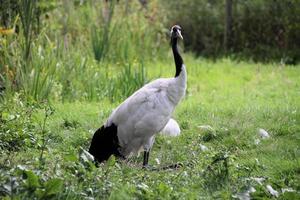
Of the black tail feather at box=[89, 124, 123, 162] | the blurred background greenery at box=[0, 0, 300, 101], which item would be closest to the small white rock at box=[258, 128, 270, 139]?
the black tail feather at box=[89, 124, 123, 162]

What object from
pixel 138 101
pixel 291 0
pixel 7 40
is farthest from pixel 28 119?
pixel 291 0

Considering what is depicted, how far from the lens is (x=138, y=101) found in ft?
22.7

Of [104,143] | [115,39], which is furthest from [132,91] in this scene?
[115,39]

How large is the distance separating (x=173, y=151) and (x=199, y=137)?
50 cm

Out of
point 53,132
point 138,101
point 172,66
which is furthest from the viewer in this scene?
point 172,66

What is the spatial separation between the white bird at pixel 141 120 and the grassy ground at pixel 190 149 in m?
0.23

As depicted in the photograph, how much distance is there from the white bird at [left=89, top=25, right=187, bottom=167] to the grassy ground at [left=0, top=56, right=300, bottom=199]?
228mm

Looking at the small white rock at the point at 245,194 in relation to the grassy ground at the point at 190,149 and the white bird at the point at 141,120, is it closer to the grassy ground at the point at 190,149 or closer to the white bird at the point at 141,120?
the grassy ground at the point at 190,149

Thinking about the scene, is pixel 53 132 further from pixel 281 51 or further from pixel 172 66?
pixel 281 51

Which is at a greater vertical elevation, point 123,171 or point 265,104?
point 123,171

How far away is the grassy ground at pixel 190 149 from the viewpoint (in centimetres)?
517

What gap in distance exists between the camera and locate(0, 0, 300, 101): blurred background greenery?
9.51 m

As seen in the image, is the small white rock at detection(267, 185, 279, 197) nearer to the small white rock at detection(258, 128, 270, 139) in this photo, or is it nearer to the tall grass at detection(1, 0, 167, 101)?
the small white rock at detection(258, 128, 270, 139)

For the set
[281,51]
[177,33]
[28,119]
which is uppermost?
[177,33]
